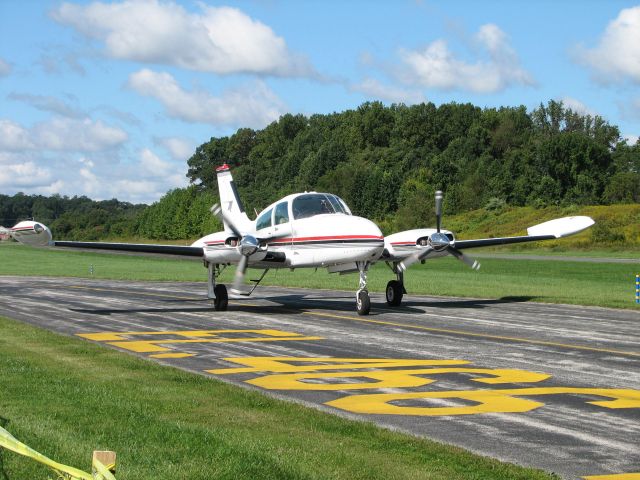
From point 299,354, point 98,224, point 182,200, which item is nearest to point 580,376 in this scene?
point 299,354

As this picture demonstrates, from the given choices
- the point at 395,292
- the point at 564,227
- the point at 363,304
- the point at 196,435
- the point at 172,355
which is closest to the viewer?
the point at 196,435

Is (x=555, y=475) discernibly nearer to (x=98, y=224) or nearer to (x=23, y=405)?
(x=23, y=405)

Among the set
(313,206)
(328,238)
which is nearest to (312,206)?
(313,206)

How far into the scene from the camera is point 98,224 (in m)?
148

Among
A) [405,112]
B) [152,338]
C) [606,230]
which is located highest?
[405,112]

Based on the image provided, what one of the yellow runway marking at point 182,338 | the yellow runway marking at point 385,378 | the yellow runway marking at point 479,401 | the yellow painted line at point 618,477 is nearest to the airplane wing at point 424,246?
the yellow runway marking at point 182,338

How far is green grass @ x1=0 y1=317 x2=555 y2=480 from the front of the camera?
819 cm

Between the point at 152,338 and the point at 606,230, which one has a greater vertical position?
the point at 606,230

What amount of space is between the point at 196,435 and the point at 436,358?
27.1 ft

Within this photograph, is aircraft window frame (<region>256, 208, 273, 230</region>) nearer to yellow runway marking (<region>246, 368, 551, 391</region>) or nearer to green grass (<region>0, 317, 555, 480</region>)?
yellow runway marking (<region>246, 368, 551, 391</region>)

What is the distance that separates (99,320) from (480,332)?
1140cm

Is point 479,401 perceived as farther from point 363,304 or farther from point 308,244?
point 308,244

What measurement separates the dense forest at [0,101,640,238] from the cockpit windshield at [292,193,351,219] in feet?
216

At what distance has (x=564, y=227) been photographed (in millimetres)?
30516
